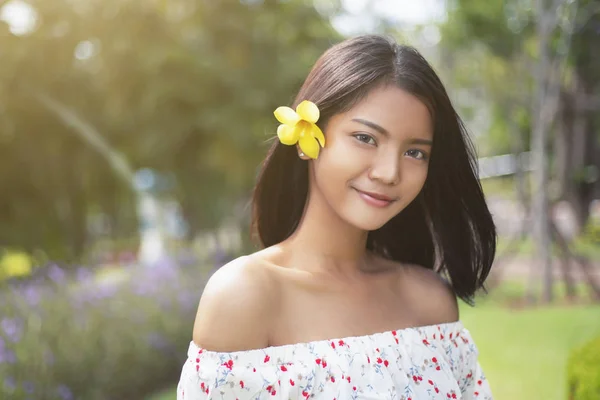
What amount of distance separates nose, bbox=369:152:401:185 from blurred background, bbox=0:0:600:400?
11.2ft

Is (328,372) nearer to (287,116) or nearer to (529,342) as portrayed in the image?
(287,116)

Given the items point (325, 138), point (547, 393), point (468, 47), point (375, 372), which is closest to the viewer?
point (375, 372)

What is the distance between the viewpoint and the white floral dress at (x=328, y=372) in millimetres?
1495

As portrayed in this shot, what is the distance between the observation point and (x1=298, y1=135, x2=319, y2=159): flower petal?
5.43 feet

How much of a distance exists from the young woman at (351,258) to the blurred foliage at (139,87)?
25.8 ft

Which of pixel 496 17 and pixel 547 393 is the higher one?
pixel 496 17

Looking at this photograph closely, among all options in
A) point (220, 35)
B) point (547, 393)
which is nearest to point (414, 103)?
point (547, 393)

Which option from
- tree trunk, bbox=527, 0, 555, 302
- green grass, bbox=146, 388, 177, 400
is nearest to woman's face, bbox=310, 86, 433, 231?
green grass, bbox=146, 388, 177, 400

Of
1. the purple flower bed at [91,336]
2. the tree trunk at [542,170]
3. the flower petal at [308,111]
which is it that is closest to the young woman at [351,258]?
the flower petal at [308,111]

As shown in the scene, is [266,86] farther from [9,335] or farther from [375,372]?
[375,372]

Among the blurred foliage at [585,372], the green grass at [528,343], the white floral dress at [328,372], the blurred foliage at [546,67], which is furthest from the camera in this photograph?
the blurred foliage at [546,67]

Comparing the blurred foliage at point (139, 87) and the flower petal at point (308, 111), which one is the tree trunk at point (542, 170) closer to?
the blurred foliage at point (139, 87)

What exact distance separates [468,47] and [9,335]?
8.10 metres

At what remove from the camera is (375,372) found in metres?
1.58
